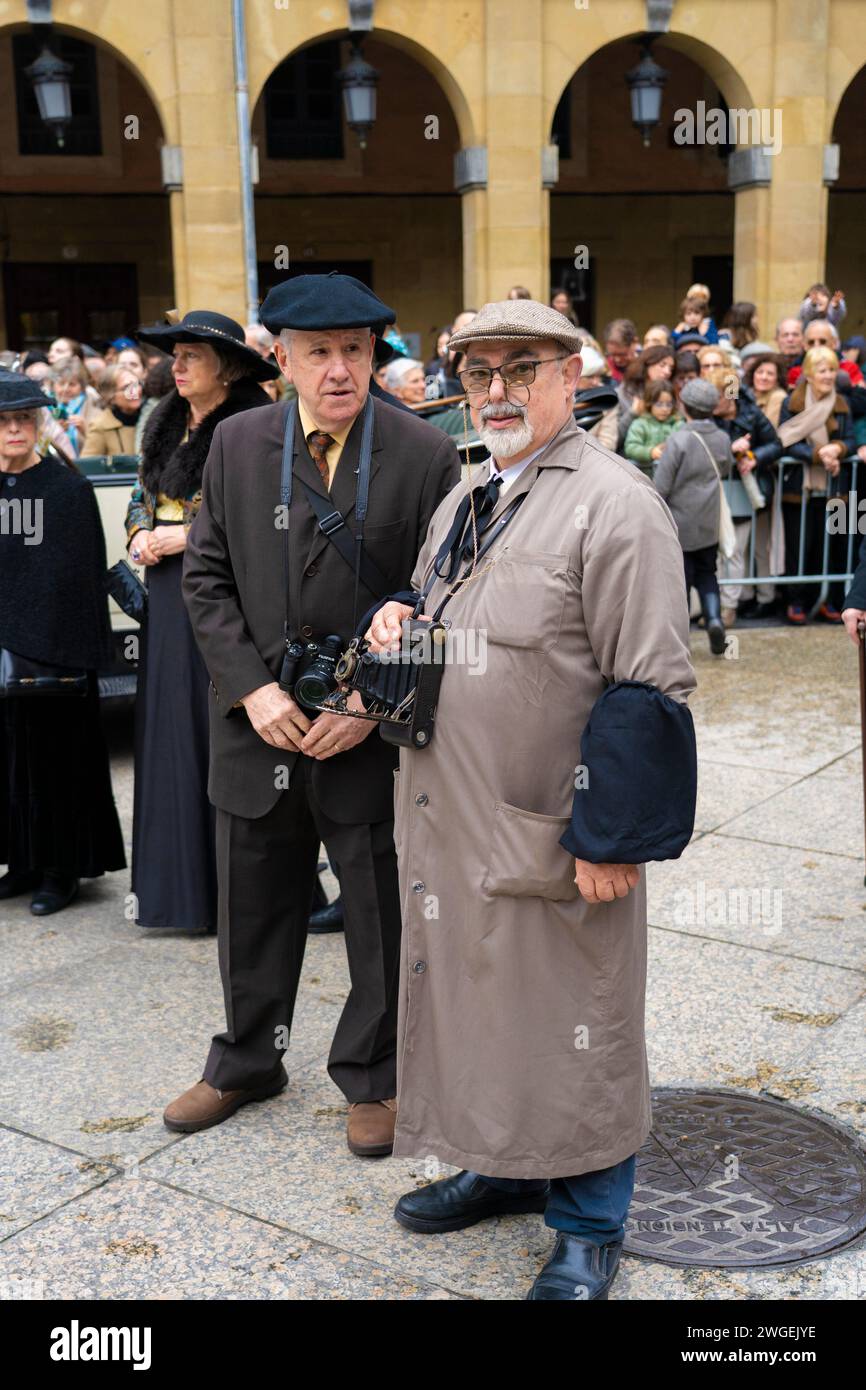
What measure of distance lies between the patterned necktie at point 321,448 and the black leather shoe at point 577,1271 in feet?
5.96

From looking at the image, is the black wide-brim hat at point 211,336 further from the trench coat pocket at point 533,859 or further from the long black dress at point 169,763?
the trench coat pocket at point 533,859

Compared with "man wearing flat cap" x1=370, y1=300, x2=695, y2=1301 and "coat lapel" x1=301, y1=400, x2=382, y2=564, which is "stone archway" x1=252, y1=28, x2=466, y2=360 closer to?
"coat lapel" x1=301, y1=400, x2=382, y2=564

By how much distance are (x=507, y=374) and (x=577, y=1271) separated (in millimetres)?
1791

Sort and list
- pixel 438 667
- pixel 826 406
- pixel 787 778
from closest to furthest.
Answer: pixel 438 667
pixel 787 778
pixel 826 406

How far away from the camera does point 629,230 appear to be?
24125mm

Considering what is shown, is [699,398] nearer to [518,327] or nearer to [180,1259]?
[518,327]

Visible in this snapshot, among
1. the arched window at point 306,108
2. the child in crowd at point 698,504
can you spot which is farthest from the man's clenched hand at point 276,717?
the arched window at point 306,108

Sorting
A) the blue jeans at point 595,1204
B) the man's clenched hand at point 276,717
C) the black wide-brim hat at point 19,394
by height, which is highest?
the black wide-brim hat at point 19,394

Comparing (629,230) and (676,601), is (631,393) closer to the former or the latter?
(676,601)

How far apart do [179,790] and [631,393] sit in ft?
20.5

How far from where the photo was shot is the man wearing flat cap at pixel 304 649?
360 cm

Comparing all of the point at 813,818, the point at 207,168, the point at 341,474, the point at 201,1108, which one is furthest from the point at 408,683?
the point at 207,168

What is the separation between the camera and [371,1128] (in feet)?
12.2
